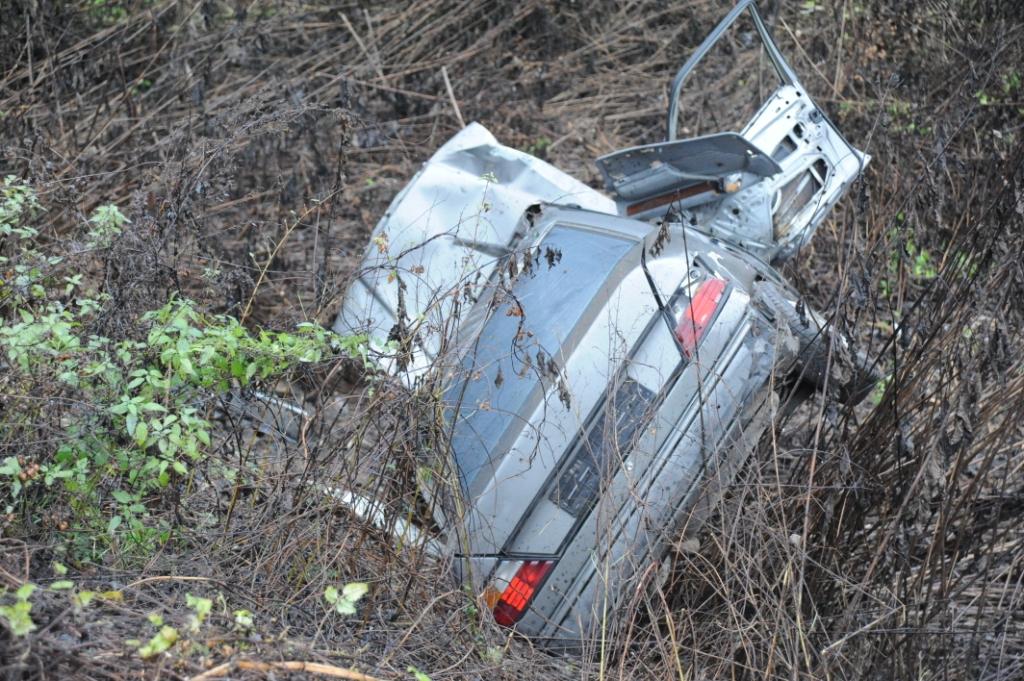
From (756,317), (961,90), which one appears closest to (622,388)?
(756,317)

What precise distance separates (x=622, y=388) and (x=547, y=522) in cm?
53

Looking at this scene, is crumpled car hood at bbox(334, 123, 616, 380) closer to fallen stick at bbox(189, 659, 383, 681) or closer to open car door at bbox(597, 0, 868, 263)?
open car door at bbox(597, 0, 868, 263)

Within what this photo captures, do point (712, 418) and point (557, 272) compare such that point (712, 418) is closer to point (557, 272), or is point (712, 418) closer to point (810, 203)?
point (557, 272)

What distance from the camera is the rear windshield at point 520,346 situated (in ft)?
11.7

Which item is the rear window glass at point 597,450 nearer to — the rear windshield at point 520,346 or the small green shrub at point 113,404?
the rear windshield at point 520,346

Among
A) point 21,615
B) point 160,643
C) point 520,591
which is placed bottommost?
point 21,615

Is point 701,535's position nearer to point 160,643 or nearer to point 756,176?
point 756,176

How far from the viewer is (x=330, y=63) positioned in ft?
24.7

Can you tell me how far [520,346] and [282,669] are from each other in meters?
1.41

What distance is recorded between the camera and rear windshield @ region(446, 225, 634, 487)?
3572 millimetres

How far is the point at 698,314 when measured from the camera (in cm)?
367

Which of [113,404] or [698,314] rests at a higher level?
[698,314]

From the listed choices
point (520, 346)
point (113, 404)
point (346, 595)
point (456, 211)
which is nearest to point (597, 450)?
point (520, 346)

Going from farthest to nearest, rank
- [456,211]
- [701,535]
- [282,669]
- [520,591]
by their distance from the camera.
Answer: [456,211] < [701,535] < [520,591] < [282,669]
